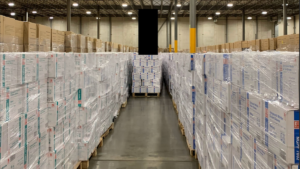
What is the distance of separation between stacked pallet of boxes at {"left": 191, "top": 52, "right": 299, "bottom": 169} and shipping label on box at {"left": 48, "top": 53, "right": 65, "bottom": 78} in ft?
6.43

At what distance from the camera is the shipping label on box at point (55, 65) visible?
3.38 metres

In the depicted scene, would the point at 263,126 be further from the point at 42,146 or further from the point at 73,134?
the point at 73,134

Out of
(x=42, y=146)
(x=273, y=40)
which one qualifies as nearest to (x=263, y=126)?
(x=42, y=146)

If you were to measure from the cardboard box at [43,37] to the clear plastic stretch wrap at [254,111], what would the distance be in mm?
2897

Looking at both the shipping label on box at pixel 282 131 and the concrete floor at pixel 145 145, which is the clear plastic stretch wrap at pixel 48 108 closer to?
the concrete floor at pixel 145 145

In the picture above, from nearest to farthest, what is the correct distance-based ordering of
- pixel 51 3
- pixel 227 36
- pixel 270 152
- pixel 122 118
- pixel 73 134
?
pixel 270 152
pixel 73 134
pixel 122 118
pixel 51 3
pixel 227 36

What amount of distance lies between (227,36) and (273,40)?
21.5 m

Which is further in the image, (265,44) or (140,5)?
(140,5)

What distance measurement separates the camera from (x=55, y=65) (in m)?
3.42

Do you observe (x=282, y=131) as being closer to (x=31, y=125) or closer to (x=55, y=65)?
(x=31, y=125)

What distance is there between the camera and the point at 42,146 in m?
3.24

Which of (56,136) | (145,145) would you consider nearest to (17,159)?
(56,136)

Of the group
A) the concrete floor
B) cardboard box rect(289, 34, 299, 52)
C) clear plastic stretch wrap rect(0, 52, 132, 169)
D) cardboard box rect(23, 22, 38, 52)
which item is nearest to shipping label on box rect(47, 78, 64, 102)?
clear plastic stretch wrap rect(0, 52, 132, 169)

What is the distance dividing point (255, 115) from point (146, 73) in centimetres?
1093
